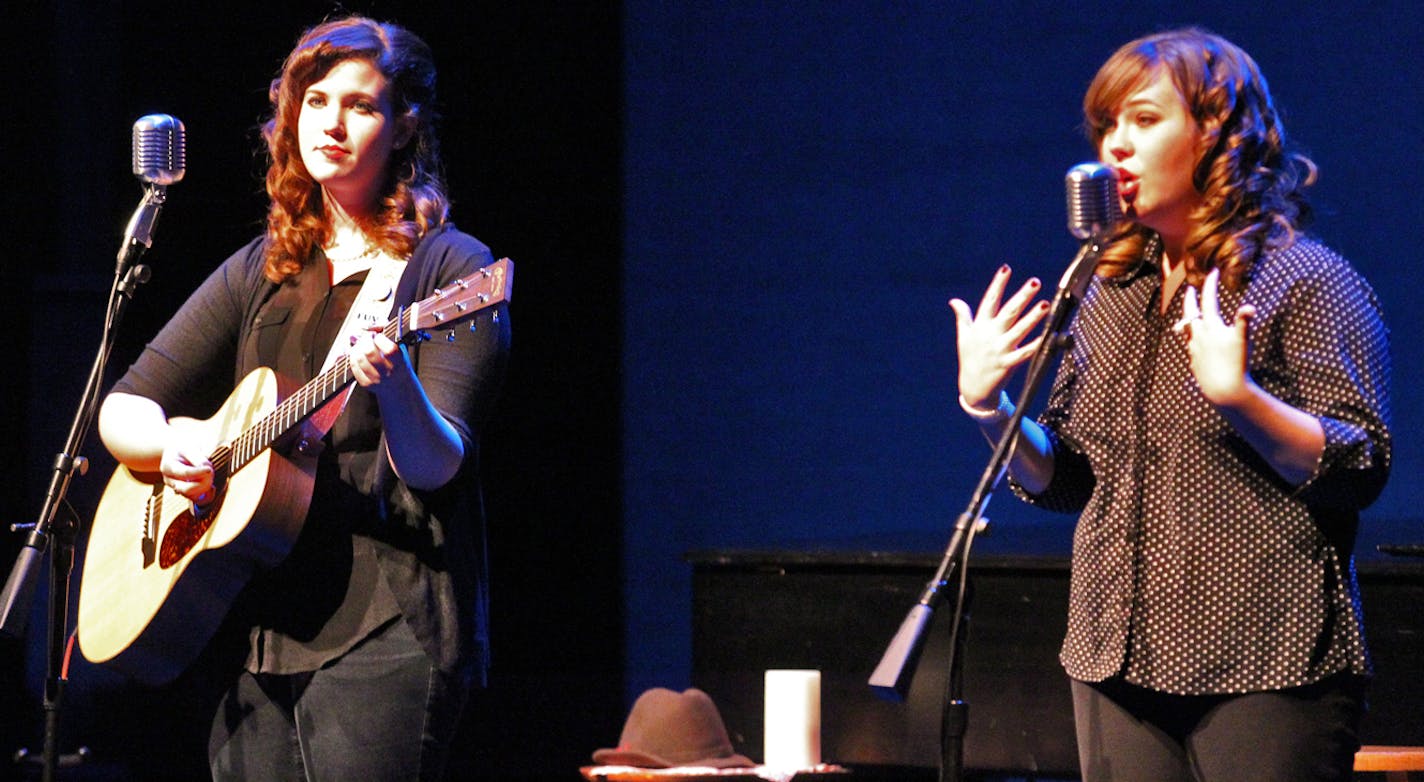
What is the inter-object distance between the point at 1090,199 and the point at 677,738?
201cm

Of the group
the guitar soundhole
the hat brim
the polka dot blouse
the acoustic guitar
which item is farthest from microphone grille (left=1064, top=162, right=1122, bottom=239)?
the hat brim

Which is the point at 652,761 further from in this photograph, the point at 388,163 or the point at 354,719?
the point at 388,163

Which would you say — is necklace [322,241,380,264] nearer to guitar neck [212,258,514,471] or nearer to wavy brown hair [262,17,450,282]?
wavy brown hair [262,17,450,282]

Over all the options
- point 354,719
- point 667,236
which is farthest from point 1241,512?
point 667,236

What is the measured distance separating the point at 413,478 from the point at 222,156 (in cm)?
298

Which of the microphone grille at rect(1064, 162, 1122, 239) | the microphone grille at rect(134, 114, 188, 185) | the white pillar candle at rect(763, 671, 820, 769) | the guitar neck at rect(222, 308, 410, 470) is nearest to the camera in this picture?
the microphone grille at rect(1064, 162, 1122, 239)

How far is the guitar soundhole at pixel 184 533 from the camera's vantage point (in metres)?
2.73

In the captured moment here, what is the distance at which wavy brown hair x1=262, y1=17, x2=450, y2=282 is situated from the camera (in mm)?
2756

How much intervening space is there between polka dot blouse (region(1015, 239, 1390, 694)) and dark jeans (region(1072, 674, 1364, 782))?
0.11ft

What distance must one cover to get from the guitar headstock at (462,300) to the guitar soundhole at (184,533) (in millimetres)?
562

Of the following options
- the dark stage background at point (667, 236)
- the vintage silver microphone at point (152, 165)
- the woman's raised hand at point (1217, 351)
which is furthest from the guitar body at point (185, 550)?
the dark stage background at point (667, 236)

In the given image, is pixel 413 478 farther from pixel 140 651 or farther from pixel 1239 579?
pixel 1239 579

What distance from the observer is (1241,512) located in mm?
2145

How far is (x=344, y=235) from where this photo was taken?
2795mm
